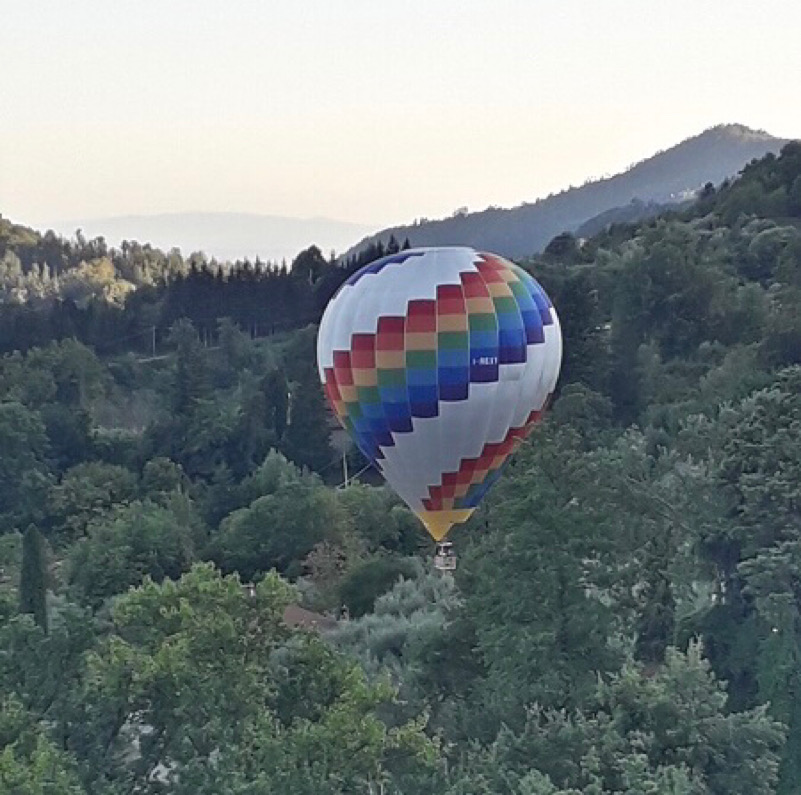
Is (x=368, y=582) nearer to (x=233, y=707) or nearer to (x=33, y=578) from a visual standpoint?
(x=33, y=578)

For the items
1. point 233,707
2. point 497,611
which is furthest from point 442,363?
point 233,707

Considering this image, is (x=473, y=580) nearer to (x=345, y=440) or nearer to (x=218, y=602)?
(x=218, y=602)

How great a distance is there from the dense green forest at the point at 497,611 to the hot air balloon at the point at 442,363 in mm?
1050

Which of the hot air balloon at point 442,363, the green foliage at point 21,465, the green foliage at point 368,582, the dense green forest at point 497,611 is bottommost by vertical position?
the green foliage at point 21,465

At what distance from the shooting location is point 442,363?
26844mm

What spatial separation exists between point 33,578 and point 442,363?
10.7m

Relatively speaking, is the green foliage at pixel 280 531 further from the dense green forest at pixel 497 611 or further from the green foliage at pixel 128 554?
the green foliage at pixel 128 554

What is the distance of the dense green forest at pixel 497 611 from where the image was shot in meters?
16.4

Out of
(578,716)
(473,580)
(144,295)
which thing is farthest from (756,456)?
(144,295)

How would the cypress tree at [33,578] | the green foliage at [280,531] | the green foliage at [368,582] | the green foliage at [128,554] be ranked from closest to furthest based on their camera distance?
Answer: 1. the cypress tree at [33,578]
2. the green foliage at [368,582]
3. the green foliage at [128,554]
4. the green foliage at [280,531]

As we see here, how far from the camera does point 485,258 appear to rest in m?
28.0

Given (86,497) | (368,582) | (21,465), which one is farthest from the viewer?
(21,465)

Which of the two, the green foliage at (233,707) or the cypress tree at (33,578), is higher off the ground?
the green foliage at (233,707)

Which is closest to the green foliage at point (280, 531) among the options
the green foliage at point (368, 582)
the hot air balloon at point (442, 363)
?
the green foliage at point (368, 582)
